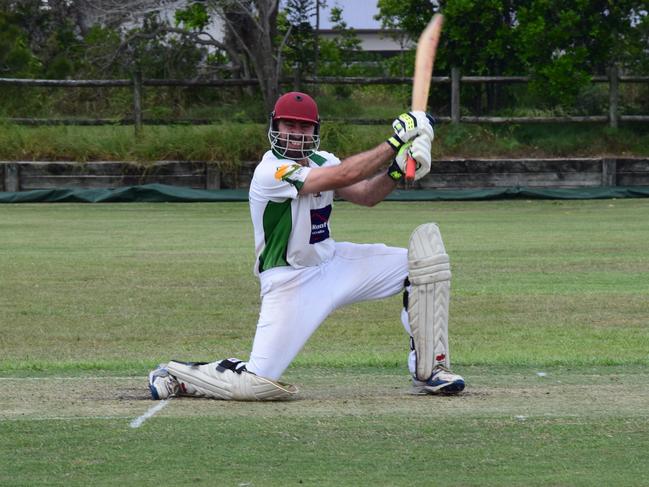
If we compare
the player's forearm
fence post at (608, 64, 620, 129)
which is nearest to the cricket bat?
the player's forearm

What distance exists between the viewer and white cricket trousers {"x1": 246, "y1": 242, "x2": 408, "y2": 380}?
243 inches

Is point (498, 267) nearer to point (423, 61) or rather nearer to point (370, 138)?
point (423, 61)

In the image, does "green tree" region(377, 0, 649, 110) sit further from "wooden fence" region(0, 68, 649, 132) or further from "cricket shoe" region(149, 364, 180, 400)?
"cricket shoe" region(149, 364, 180, 400)

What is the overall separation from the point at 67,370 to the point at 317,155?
241 centimetres

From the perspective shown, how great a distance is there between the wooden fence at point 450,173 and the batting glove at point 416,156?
18859mm

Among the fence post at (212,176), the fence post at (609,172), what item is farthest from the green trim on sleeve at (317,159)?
the fence post at (609,172)

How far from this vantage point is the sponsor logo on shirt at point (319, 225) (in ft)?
20.6

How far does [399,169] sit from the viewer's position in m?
5.95

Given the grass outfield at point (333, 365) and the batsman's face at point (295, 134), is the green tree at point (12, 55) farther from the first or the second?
the batsman's face at point (295, 134)

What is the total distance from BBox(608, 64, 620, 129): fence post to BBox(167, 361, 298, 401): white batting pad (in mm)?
21292

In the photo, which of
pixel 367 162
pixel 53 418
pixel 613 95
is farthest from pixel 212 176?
pixel 53 418

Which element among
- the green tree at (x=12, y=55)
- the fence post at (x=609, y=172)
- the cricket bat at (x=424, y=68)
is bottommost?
the fence post at (x=609, y=172)

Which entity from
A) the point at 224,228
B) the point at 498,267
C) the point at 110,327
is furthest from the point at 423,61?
the point at 224,228

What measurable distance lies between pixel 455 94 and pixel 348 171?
20.7 metres
